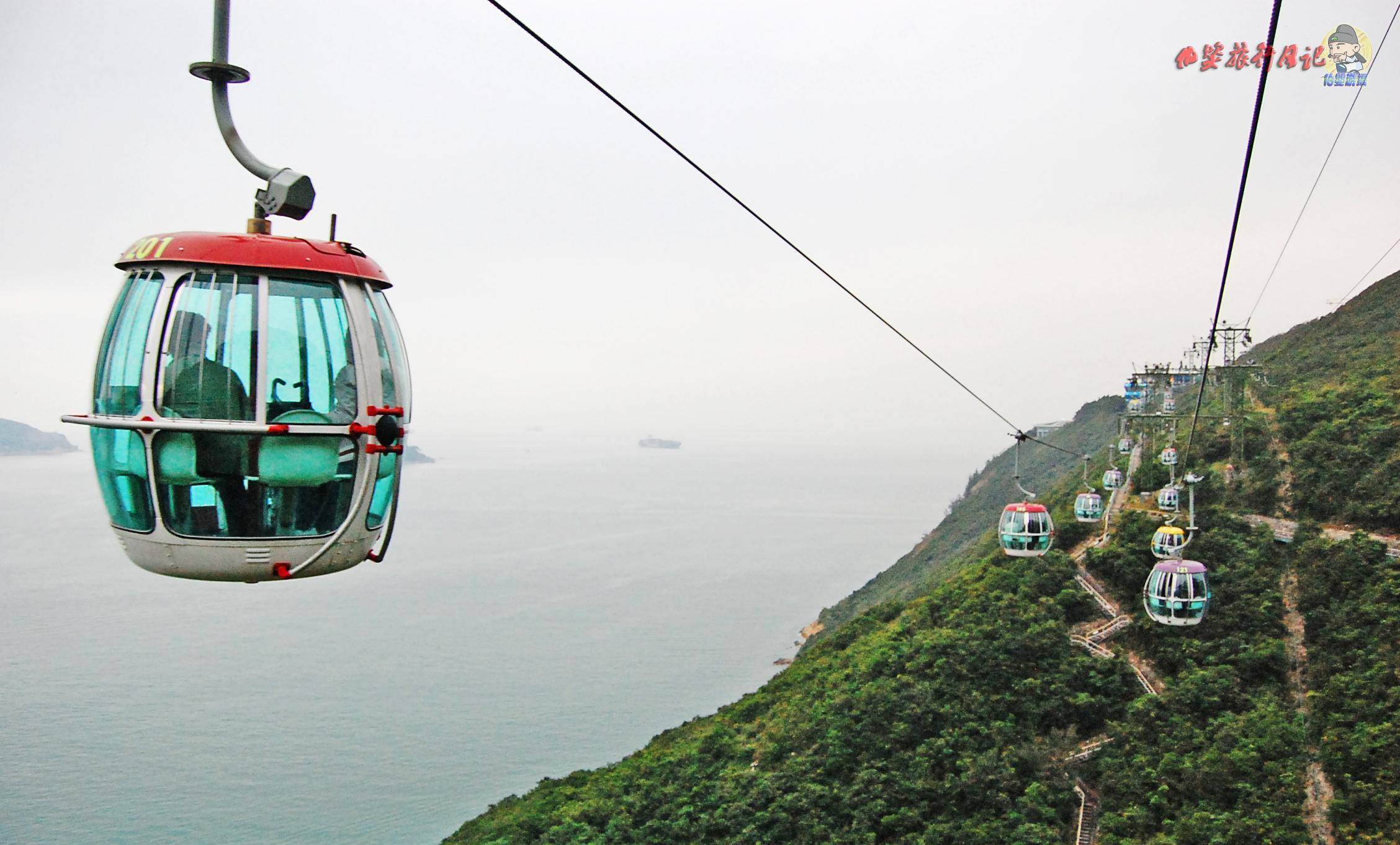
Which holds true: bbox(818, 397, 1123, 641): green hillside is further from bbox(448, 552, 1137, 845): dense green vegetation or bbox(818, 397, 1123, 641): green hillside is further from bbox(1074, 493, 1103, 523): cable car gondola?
bbox(448, 552, 1137, 845): dense green vegetation

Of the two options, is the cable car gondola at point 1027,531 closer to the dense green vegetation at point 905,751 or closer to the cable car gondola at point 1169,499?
the dense green vegetation at point 905,751

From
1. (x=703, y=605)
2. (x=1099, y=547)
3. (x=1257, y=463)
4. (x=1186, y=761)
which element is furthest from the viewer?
(x=703, y=605)

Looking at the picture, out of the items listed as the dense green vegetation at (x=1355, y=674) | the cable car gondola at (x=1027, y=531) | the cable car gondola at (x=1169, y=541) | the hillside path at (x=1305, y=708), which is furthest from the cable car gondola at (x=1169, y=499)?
the cable car gondola at (x=1027, y=531)

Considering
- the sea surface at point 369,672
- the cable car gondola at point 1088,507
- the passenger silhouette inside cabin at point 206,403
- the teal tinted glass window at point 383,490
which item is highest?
the passenger silhouette inside cabin at point 206,403

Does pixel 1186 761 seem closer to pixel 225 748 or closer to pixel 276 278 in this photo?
pixel 276 278

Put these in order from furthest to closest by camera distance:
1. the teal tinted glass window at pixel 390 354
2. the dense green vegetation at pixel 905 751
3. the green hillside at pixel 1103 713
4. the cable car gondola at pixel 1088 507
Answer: the cable car gondola at pixel 1088 507 → the dense green vegetation at pixel 905 751 → the green hillside at pixel 1103 713 → the teal tinted glass window at pixel 390 354

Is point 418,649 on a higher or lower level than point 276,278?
lower


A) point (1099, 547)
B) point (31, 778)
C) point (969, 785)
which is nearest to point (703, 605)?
point (31, 778)
